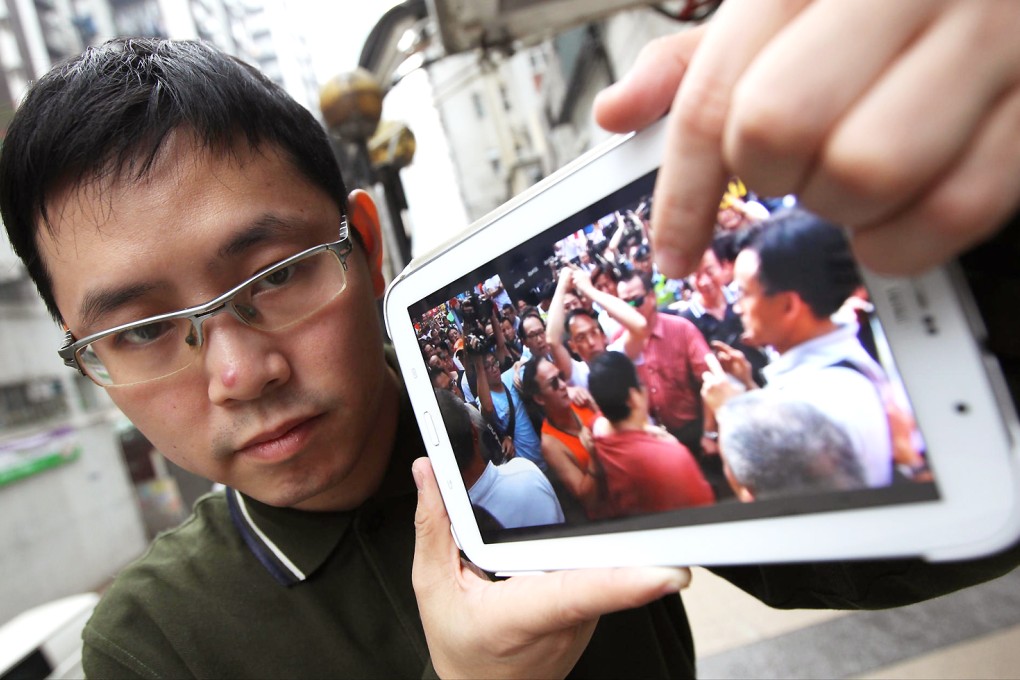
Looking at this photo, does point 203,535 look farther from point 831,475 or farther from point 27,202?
point 831,475

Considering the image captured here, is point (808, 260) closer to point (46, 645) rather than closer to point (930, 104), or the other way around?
point (930, 104)

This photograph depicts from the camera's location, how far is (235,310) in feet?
2.93

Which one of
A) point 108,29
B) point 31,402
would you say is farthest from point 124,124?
point 108,29

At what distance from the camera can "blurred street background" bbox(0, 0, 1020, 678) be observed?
2.22 m

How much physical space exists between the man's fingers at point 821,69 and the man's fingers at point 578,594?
1.39 feet

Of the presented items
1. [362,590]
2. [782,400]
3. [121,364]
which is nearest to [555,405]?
[782,400]

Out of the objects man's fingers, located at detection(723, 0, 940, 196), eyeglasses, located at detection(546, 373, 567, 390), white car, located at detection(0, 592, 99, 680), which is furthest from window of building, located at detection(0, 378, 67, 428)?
man's fingers, located at detection(723, 0, 940, 196)

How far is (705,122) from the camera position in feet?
1.48

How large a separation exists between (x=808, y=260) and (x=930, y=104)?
17cm

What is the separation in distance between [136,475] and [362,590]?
905 cm

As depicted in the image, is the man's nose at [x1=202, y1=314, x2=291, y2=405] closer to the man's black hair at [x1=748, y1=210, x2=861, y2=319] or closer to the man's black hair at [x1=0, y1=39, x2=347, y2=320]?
the man's black hair at [x1=0, y1=39, x2=347, y2=320]

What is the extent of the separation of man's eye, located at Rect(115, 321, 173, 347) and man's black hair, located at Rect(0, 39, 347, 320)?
121mm

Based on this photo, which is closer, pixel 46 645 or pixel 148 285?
pixel 148 285

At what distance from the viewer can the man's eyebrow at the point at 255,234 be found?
2.88 feet
